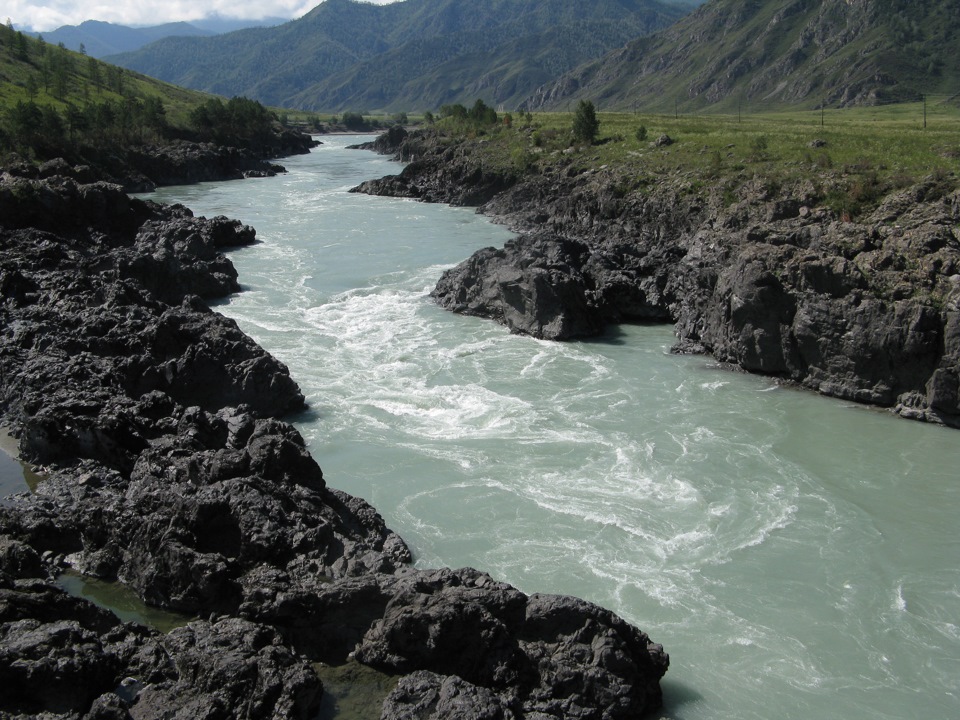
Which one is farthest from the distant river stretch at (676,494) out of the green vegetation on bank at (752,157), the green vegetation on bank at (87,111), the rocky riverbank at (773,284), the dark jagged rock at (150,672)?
the green vegetation on bank at (87,111)

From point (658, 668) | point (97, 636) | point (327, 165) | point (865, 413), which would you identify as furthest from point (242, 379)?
point (327, 165)

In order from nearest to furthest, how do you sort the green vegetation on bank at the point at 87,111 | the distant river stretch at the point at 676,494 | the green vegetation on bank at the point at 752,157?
the distant river stretch at the point at 676,494, the green vegetation on bank at the point at 752,157, the green vegetation on bank at the point at 87,111

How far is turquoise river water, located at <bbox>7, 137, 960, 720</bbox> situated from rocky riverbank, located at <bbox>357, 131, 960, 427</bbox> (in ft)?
4.23

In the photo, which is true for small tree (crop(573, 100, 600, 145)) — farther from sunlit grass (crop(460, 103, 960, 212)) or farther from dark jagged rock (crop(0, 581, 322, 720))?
dark jagged rock (crop(0, 581, 322, 720))

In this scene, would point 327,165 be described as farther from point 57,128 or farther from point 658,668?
point 658,668

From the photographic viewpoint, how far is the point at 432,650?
14398 mm

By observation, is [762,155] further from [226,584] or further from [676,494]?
[226,584]

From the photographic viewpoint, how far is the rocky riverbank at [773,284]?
28125mm

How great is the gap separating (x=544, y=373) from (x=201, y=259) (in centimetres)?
2577

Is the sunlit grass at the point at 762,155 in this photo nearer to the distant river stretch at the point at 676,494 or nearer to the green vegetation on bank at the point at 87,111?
the distant river stretch at the point at 676,494

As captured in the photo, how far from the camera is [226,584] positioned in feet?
54.3

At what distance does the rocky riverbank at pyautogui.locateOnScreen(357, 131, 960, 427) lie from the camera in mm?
28125

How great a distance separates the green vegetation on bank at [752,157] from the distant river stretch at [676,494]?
1664 cm

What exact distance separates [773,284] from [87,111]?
95850 millimetres
